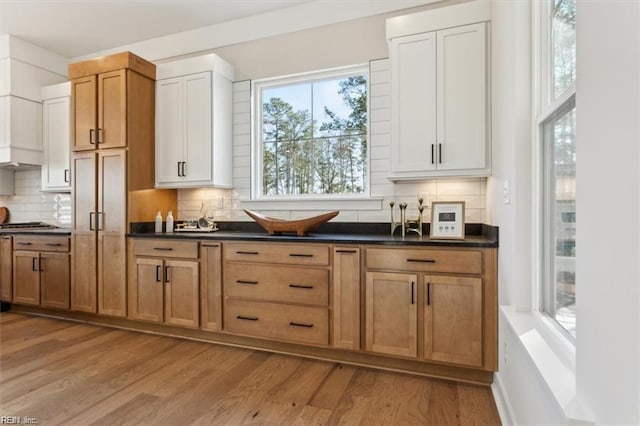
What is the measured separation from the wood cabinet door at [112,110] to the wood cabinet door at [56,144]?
986 mm

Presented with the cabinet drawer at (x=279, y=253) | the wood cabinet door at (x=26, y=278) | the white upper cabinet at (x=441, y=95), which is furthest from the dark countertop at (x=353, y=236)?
the wood cabinet door at (x=26, y=278)

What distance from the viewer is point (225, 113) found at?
3.54m

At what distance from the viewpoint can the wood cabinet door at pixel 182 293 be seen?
3.03 meters

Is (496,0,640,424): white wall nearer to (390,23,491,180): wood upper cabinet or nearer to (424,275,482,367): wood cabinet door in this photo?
(424,275,482,367): wood cabinet door

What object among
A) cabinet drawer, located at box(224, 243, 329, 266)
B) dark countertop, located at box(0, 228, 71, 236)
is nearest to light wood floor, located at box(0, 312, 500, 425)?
cabinet drawer, located at box(224, 243, 329, 266)

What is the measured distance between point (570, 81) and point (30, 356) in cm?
374

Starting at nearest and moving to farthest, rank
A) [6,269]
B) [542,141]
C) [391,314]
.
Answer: [542,141], [391,314], [6,269]

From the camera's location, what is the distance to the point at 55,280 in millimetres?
3678

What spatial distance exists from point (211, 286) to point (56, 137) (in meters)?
2.86

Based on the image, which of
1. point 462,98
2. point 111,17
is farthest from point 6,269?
point 462,98

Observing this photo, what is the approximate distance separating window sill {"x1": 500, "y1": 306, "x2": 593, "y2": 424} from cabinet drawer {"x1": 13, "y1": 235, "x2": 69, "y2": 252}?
13.1ft

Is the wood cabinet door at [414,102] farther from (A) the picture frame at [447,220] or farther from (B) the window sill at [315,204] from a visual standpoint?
(B) the window sill at [315,204]

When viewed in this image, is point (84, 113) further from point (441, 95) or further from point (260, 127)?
point (441, 95)

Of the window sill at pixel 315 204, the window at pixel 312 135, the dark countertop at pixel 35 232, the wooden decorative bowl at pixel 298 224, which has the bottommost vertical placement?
the dark countertop at pixel 35 232
